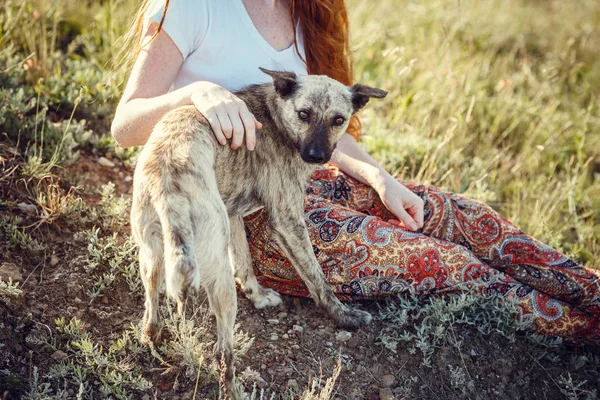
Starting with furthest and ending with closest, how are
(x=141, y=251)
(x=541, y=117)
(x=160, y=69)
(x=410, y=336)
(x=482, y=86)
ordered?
1. (x=482, y=86)
2. (x=541, y=117)
3. (x=410, y=336)
4. (x=160, y=69)
5. (x=141, y=251)

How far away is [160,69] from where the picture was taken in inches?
95.0

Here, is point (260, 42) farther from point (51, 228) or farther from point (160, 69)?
point (51, 228)

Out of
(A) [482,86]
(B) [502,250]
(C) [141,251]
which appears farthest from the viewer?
(A) [482,86]

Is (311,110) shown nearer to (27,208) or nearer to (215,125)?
(215,125)

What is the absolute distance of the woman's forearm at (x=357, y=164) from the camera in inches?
115

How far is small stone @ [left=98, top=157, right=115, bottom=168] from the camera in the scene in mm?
3561

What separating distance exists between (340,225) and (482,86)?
12.9ft

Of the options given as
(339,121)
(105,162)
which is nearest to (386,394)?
(339,121)

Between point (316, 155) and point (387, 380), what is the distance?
46.5 inches

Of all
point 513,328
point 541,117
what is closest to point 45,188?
point 513,328

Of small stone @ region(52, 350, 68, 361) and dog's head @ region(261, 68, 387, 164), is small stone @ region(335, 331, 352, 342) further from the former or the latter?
small stone @ region(52, 350, 68, 361)

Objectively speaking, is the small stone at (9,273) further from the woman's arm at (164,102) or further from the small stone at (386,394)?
the small stone at (386,394)

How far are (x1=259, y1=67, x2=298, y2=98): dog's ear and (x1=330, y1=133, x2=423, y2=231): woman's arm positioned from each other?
554 mm

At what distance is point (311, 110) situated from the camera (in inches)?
105
